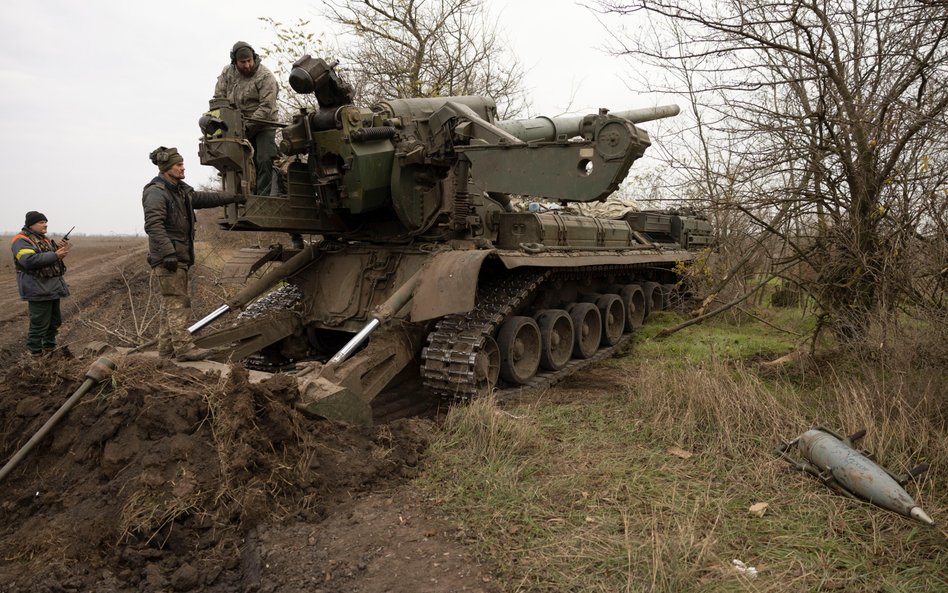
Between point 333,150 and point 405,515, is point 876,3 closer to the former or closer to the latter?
point 333,150

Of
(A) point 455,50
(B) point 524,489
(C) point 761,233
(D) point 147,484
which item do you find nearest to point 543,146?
(C) point 761,233

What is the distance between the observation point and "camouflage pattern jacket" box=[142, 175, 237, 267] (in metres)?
5.76

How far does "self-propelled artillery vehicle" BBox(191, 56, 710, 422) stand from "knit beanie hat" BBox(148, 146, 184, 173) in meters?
0.35

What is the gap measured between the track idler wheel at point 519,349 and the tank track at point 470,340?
10cm

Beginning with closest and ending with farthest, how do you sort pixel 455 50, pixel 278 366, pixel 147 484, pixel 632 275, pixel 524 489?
1. pixel 147 484
2. pixel 524 489
3. pixel 278 366
4. pixel 632 275
5. pixel 455 50

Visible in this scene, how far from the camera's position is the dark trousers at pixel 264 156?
6.82 m

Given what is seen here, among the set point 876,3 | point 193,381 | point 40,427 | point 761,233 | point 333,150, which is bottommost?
point 40,427

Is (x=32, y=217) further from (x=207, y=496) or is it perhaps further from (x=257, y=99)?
(x=207, y=496)

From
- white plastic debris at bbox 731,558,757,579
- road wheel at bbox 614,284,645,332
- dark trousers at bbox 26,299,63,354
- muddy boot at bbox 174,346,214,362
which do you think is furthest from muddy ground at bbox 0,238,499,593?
road wheel at bbox 614,284,645,332

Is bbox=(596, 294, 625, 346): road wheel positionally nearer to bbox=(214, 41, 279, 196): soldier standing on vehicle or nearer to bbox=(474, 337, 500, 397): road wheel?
bbox=(474, 337, 500, 397): road wheel

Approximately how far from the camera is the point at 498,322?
6.80 m

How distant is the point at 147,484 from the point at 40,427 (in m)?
1.38

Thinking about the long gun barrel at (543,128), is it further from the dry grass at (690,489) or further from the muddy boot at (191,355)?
the muddy boot at (191,355)

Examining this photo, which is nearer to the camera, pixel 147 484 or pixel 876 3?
pixel 147 484
